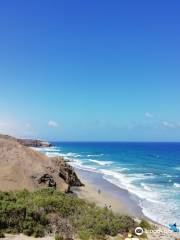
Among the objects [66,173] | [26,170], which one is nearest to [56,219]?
[26,170]

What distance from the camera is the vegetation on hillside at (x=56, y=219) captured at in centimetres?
1467

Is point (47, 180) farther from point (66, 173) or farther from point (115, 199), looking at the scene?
point (115, 199)

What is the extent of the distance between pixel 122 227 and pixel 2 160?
12187 mm

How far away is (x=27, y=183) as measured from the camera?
78.5 ft

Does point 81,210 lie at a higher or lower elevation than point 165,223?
higher

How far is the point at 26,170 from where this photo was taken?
25250 millimetres

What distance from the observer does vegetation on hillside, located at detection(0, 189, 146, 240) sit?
14.7 metres

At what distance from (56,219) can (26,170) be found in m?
9.68

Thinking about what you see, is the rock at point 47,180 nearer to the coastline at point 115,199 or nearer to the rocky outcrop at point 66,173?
the rocky outcrop at point 66,173

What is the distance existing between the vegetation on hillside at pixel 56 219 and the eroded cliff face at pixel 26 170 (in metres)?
4.76

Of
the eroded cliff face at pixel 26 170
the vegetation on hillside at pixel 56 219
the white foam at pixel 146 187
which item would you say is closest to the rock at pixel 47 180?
the eroded cliff face at pixel 26 170

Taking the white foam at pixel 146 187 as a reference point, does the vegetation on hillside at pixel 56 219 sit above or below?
above

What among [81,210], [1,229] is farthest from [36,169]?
[1,229]

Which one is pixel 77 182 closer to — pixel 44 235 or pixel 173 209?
pixel 173 209
